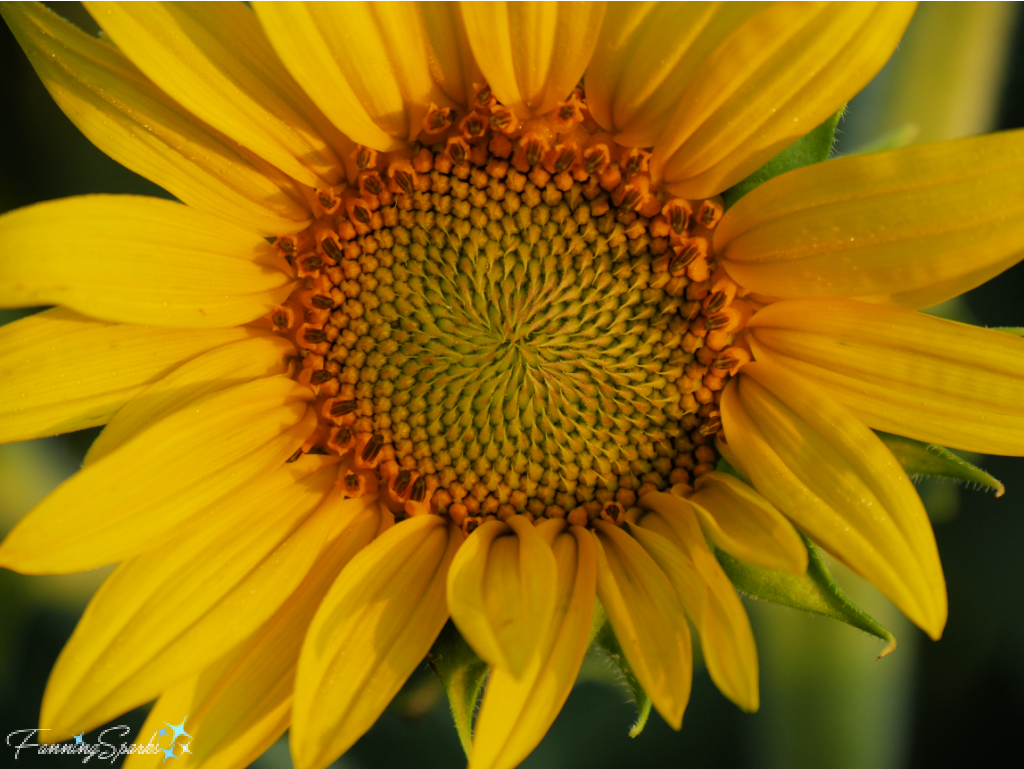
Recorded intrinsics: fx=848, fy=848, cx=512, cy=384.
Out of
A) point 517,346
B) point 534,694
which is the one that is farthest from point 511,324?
point 534,694

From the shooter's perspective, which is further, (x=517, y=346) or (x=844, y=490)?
(x=517, y=346)

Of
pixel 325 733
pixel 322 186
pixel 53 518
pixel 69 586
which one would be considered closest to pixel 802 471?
pixel 325 733

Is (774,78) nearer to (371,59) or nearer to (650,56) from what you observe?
(650,56)

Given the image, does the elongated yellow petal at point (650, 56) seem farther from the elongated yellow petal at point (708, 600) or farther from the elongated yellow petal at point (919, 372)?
the elongated yellow petal at point (708, 600)

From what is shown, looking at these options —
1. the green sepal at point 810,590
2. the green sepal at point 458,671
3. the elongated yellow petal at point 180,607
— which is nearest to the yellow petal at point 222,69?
the elongated yellow petal at point 180,607

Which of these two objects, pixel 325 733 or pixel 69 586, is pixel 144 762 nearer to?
pixel 325 733

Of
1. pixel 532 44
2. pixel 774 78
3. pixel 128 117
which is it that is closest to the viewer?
pixel 774 78
